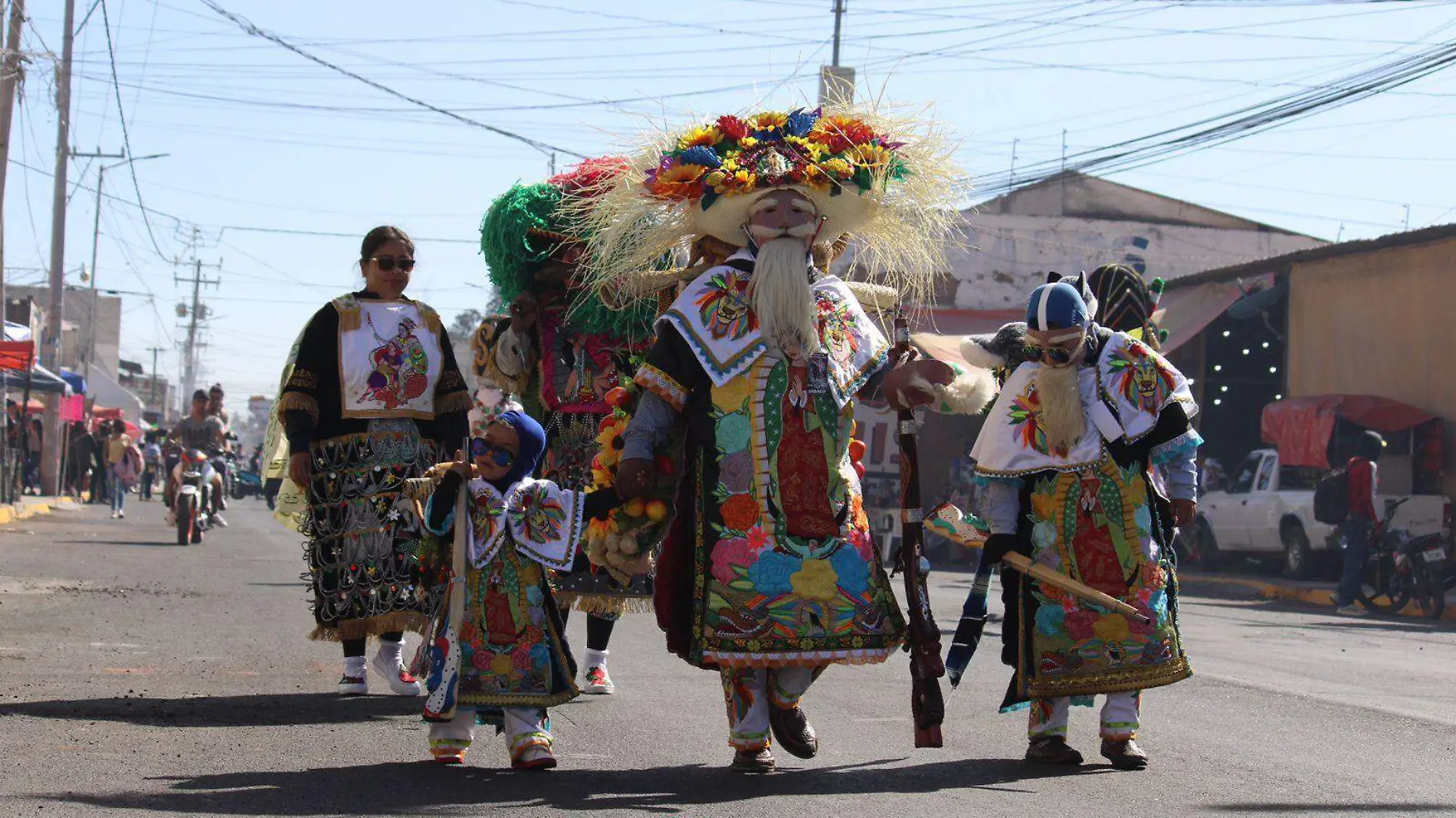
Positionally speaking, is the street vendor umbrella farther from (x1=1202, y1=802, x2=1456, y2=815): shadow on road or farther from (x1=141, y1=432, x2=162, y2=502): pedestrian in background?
(x1=1202, y1=802, x2=1456, y2=815): shadow on road

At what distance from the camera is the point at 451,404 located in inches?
308

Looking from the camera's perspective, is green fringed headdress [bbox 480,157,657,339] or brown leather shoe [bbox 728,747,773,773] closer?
brown leather shoe [bbox 728,747,773,773]

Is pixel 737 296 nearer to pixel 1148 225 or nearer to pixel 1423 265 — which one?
pixel 1423 265

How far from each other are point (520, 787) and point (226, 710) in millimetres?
2186

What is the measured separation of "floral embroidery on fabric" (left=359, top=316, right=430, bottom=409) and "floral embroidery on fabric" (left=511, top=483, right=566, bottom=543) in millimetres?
2009

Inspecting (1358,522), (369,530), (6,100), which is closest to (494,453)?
(369,530)

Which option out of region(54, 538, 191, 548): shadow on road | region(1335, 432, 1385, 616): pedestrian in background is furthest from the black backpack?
region(54, 538, 191, 548): shadow on road

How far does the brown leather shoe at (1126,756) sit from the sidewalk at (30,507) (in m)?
22.3

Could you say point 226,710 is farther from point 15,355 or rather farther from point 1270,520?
point 15,355

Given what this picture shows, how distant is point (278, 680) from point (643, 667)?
1873 mm

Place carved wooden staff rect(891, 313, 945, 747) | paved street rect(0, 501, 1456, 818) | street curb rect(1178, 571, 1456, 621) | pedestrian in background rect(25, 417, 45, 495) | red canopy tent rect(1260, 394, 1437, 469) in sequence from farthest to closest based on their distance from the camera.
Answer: pedestrian in background rect(25, 417, 45, 495)
red canopy tent rect(1260, 394, 1437, 469)
street curb rect(1178, 571, 1456, 621)
carved wooden staff rect(891, 313, 945, 747)
paved street rect(0, 501, 1456, 818)

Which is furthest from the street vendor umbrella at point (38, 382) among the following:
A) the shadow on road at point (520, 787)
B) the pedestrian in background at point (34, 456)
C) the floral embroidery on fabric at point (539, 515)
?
the shadow on road at point (520, 787)

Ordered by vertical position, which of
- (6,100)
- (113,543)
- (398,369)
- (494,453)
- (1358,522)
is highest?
(6,100)

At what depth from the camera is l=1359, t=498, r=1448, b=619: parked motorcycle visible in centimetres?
1772
